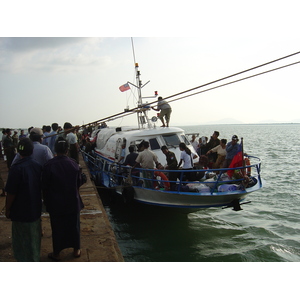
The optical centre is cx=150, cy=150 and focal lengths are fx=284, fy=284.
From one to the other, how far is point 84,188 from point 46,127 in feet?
7.48

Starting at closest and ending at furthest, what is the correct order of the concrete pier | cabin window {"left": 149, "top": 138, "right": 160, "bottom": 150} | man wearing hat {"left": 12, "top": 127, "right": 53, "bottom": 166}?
the concrete pier, man wearing hat {"left": 12, "top": 127, "right": 53, "bottom": 166}, cabin window {"left": 149, "top": 138, "right": 160, "bottom": 150}

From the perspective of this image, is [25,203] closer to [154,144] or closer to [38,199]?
[38,199]

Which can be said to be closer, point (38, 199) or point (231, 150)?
point (38, 199)

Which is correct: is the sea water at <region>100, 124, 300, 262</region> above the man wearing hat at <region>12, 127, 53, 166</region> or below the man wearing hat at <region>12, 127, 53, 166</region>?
below

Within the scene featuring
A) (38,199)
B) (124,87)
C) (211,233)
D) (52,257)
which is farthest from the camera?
(124,87)

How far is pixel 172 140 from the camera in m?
10.2

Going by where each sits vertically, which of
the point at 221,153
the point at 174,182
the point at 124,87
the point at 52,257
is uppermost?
the point at 124,87

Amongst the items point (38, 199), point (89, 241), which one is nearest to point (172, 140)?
point (89, 241)

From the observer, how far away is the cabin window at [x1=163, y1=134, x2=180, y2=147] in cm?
1006

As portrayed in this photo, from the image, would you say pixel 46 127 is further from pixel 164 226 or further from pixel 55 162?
pixel 55 162

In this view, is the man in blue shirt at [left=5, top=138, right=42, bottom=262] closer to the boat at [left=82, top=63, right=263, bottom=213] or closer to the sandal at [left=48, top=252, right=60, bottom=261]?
the sandal at [left=48, top=252, right=60, bottom=261]

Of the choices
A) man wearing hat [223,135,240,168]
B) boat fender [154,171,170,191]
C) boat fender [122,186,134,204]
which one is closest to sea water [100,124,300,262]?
boat fender [122,186,134,204]

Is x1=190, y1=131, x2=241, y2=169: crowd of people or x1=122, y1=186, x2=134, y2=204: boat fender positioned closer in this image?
x1=190, y1=131, x2=241, y2=169: crowd of people

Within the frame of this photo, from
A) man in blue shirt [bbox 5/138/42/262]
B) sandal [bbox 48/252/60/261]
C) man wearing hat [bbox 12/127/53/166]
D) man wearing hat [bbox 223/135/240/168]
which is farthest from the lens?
man wearing hat [bbox 223/135/240/168]
